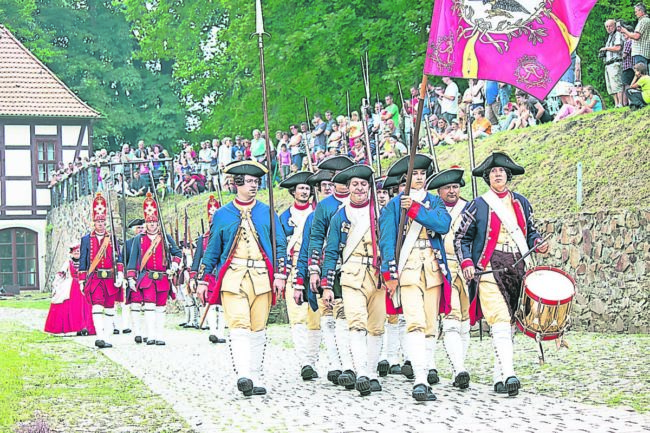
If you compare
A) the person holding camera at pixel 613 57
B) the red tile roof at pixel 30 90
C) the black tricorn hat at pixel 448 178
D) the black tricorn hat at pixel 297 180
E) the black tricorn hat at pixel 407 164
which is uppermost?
the red tile roof at pixel 30 90

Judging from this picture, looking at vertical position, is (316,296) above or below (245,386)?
above

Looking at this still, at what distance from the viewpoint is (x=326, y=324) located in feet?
38.8

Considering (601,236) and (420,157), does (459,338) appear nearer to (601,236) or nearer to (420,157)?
(420,157)

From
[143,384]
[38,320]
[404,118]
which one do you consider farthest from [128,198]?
[143,384]

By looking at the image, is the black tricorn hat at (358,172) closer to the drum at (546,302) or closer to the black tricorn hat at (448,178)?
the black tricorn hat at (448,178)

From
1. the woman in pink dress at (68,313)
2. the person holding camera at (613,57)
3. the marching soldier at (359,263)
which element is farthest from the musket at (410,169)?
the woman in pink dress at (68,313)

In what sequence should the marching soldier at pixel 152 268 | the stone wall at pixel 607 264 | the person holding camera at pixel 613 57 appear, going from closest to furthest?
1. the stone wall at pixel 607 264
2. the marching soldier at pixel 152 268
3. the person holding camera at pixel 613 57

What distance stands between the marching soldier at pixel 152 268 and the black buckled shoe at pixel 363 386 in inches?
290

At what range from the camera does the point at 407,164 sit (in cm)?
1080

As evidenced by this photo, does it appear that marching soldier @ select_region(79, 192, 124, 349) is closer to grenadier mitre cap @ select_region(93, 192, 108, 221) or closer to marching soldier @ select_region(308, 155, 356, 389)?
grenadier mitre cap @ select_region(93, 192, 108, 221)

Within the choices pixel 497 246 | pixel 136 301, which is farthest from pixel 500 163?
pixel 136 301

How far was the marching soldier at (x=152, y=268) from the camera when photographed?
1716 cm

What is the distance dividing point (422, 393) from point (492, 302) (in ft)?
3.38

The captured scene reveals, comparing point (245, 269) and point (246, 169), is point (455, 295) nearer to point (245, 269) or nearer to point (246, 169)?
point (245, 269)
